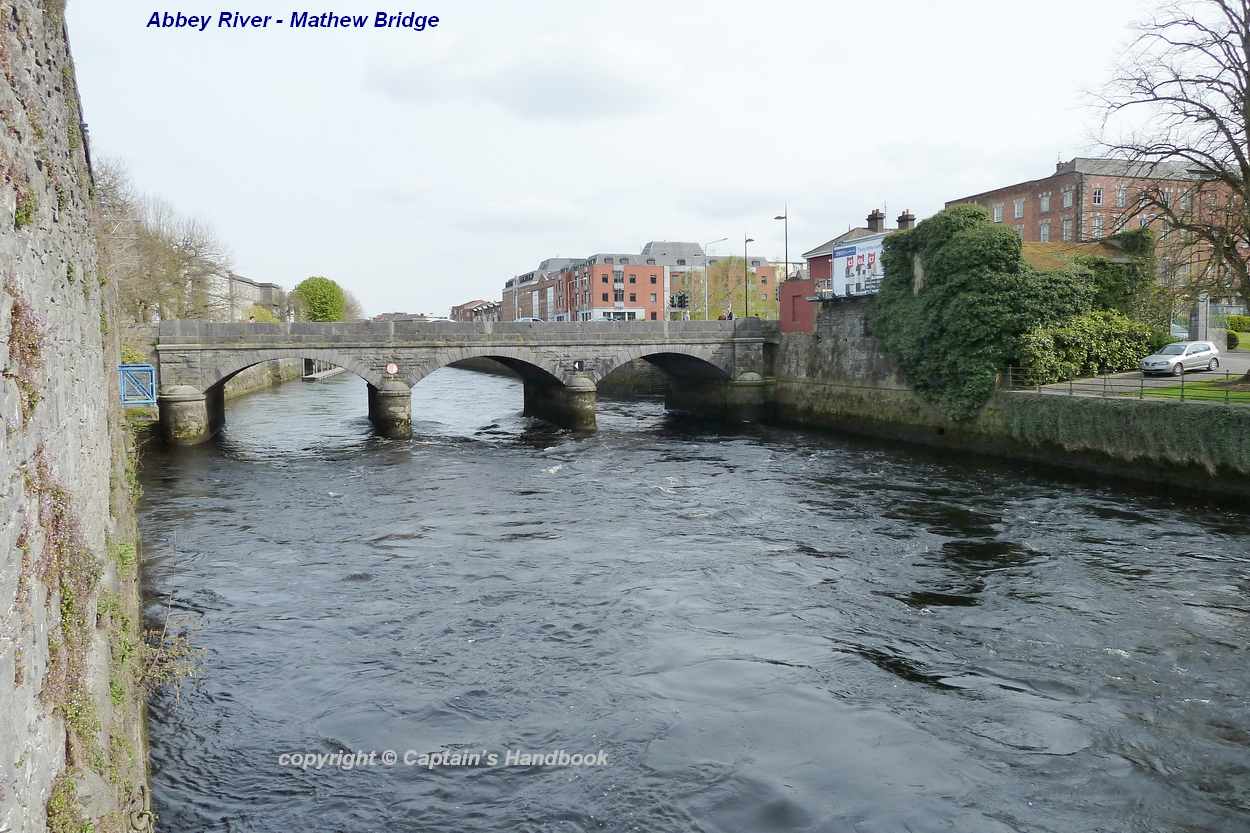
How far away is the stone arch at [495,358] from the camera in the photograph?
43125 millimetres

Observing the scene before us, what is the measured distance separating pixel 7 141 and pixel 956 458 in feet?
107

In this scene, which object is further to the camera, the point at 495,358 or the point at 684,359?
the point at 684,359

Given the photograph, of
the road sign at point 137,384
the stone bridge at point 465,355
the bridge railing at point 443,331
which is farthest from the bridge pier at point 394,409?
the road sign at point 137,384

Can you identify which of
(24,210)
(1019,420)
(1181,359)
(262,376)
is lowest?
(1019,420)

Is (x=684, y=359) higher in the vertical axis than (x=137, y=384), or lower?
higher

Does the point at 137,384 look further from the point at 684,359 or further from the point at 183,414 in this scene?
the point at 684,359

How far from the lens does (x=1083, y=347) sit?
35.4 meters

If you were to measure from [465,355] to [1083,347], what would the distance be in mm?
27622

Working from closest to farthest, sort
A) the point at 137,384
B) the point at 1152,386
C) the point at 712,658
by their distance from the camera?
the point at 712,658 < the point at 137,384 < the point at 1152,386

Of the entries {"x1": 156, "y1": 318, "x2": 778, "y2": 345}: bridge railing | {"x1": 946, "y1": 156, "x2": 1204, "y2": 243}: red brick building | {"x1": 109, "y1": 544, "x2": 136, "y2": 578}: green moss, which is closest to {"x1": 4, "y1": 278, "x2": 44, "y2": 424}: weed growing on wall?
{"x1": 109, "y1": 544, "x2": 136, "y2": 578}: green moss

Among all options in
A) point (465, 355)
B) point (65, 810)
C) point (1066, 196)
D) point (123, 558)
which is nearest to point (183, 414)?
point (465, 355)

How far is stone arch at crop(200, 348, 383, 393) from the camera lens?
1539 inches

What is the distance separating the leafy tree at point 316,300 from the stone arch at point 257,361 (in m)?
96.2

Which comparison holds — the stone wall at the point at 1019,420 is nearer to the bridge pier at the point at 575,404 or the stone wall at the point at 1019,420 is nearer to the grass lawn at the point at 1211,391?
the grass lawn at the point at 1211,391
